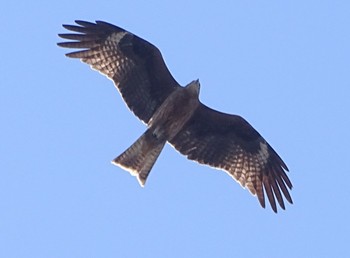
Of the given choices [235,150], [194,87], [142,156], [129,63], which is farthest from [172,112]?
[235,150]

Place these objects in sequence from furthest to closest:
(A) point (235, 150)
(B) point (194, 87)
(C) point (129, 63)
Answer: (A) point (235, 150)
(C) point (129, 63)
(B) point (194, 87)

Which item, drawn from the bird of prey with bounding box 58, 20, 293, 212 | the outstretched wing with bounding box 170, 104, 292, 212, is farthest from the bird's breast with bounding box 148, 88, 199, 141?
the outstretched wing with bounding box 170, 104, 292, 212

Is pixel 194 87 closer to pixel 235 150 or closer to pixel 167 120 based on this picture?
pixel 167 120

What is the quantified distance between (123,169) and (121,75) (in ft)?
4.50

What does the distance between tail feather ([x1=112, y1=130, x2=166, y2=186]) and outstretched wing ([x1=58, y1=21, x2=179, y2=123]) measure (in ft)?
1.04

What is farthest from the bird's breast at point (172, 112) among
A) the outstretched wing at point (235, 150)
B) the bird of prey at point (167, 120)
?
the outstretched wing at point (235, 150)

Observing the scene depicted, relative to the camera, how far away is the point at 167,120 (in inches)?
637

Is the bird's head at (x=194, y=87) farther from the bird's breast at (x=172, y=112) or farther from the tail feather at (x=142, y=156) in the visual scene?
the tail feather at (x=142, y=156)

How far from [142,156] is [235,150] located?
5.54 ft

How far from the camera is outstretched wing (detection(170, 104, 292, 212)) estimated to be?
16.8 m

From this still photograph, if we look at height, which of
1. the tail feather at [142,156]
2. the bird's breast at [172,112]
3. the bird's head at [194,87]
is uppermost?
the bird's head at [194,87]

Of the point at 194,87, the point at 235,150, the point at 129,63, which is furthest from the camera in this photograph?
the point at 235,150

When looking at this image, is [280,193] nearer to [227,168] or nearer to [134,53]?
[227,168]

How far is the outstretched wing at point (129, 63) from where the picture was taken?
16.3 metres
